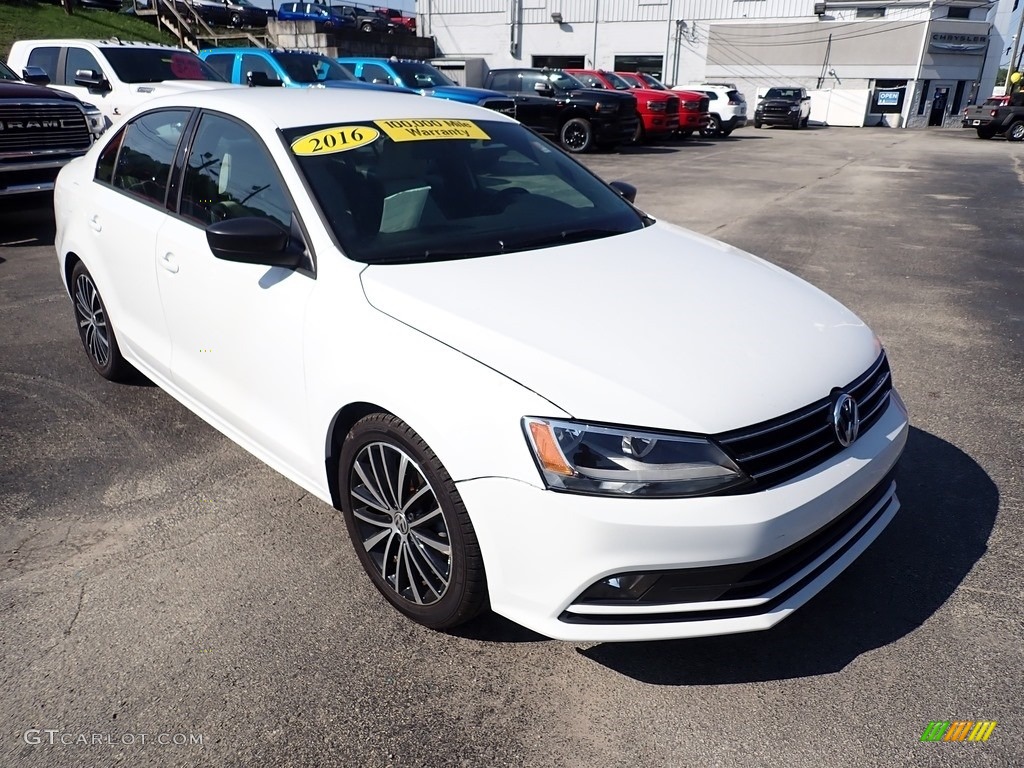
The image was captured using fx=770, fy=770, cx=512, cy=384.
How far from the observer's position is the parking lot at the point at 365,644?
2.22m

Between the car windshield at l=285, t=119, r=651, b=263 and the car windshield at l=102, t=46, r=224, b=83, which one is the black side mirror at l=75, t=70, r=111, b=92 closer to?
the car windshield at l=102, t=46, r=224, b=83

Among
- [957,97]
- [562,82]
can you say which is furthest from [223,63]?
[957,97]

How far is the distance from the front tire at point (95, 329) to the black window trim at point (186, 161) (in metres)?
1.09

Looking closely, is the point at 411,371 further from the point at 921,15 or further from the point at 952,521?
the point at 921,15

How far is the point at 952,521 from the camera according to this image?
10.8ft

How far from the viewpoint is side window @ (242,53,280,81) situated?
1356cm

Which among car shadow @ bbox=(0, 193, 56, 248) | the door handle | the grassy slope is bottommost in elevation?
car shadow @ bbox=(0, 193, 56, 248)

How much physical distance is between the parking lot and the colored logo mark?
0.09 feet

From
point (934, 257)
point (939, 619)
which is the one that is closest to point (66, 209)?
point (939, 619)

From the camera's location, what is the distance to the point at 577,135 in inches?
714

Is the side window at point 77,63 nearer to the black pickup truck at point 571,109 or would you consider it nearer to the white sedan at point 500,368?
the white sedan at point 500,368

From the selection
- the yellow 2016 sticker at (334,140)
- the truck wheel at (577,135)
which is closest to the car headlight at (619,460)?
the yellow 2016 sticker at (334,140)

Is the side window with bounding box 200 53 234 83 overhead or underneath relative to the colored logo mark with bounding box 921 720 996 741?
overhead
